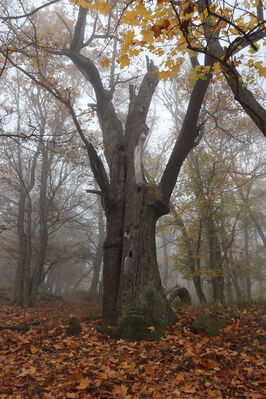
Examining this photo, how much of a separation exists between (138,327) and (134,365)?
1.16 m

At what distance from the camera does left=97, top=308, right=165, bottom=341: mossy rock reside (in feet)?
14.7

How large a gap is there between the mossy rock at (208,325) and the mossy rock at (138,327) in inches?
24.3

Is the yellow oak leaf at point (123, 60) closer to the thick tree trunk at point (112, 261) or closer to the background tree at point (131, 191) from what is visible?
the background tree at point (131, 191)

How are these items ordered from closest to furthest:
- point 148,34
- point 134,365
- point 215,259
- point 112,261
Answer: point 148,34
point 134,365
point 112,261
point 215,259

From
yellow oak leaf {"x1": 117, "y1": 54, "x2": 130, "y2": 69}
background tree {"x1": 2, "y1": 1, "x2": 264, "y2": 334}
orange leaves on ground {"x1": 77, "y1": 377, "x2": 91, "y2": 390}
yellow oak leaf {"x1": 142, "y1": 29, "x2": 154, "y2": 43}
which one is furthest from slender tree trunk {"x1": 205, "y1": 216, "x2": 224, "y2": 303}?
yellow oak leaf {"x1": 142, "y1": 29, "x2": 154, "y2": 43}

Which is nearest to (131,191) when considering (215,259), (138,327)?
(138,327)

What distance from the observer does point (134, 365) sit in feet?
11.3

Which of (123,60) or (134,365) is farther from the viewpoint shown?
(134,365)

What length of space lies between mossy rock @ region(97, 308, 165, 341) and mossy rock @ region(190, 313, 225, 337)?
62 cm

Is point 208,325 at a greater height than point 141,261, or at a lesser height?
lesser

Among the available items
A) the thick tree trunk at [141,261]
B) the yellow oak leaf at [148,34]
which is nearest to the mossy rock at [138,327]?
the thick tree trunk at [141,261]

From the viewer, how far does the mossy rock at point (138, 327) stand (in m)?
4.49

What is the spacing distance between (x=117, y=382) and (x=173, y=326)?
6.84 feet

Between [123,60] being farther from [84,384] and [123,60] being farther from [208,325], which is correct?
[208,325]
